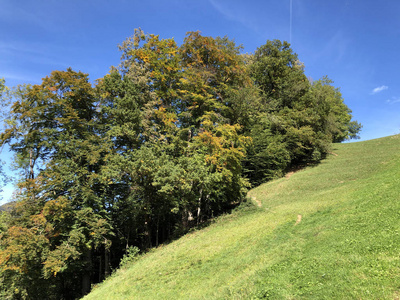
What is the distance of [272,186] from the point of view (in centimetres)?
2542

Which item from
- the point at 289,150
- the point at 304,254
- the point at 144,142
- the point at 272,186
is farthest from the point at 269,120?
the point at 304,254

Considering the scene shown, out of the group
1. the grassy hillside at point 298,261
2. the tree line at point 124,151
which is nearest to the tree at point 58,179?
the tree line at point 124,151

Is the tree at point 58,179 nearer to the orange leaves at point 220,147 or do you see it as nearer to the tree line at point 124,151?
the tree line at point 124,151

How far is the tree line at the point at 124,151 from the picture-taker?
1830cm

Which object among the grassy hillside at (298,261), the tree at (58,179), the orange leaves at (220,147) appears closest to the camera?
the grassy hillside at (298,261)

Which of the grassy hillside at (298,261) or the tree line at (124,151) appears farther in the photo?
the tree line at (124,151)

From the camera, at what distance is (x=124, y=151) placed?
76.3ft

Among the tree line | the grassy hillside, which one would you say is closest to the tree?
the tree line

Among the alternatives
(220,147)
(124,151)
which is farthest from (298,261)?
(124,151)

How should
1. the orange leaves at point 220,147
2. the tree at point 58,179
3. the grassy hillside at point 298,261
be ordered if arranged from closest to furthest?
the grassy hillside at point 298,261, the tree at point 58,179, the orange leaves at point 220,147

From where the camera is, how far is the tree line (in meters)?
18.3

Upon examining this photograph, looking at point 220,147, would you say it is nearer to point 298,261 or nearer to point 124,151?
point 124,151

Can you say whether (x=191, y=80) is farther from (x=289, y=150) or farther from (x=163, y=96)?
(x=289, y=150)

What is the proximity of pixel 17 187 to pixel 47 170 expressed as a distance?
271 cm
